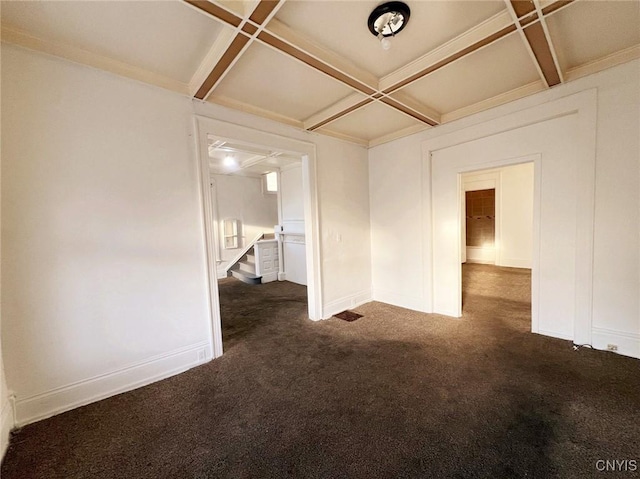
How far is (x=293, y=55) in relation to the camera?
72.6 inches

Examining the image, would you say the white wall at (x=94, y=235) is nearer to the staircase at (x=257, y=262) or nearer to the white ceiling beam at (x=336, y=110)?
the white ceiling beam at (x=336, y=110)

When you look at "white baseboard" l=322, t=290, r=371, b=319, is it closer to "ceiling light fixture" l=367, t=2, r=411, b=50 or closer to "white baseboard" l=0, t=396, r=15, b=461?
"white baseboard" l=0, t=396, r=15, b=461

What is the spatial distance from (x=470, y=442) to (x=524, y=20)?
2606mm

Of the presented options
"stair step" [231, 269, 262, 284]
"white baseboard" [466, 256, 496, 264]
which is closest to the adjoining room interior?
"stair step" [231, 269, 262, 284]

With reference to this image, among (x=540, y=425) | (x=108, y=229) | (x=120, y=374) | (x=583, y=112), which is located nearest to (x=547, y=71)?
(x=583, y=112)

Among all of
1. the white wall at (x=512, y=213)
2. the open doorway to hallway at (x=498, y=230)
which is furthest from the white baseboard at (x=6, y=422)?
the white wall at (x=512, y=213)

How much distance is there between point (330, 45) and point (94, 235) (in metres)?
2.29

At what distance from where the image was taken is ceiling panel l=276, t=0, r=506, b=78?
1.54 m

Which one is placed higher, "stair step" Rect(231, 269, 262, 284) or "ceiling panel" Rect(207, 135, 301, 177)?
"ceiling panel" Rect(207, 135, 301, 177)

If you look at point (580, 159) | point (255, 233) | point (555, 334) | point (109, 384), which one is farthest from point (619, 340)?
point (255, 233)

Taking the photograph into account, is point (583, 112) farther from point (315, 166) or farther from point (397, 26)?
point (315, 166)

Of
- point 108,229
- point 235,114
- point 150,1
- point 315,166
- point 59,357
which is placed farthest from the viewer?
point 315,166

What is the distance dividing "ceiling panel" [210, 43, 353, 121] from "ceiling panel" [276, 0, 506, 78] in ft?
1.12

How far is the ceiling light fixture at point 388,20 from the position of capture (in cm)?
153
